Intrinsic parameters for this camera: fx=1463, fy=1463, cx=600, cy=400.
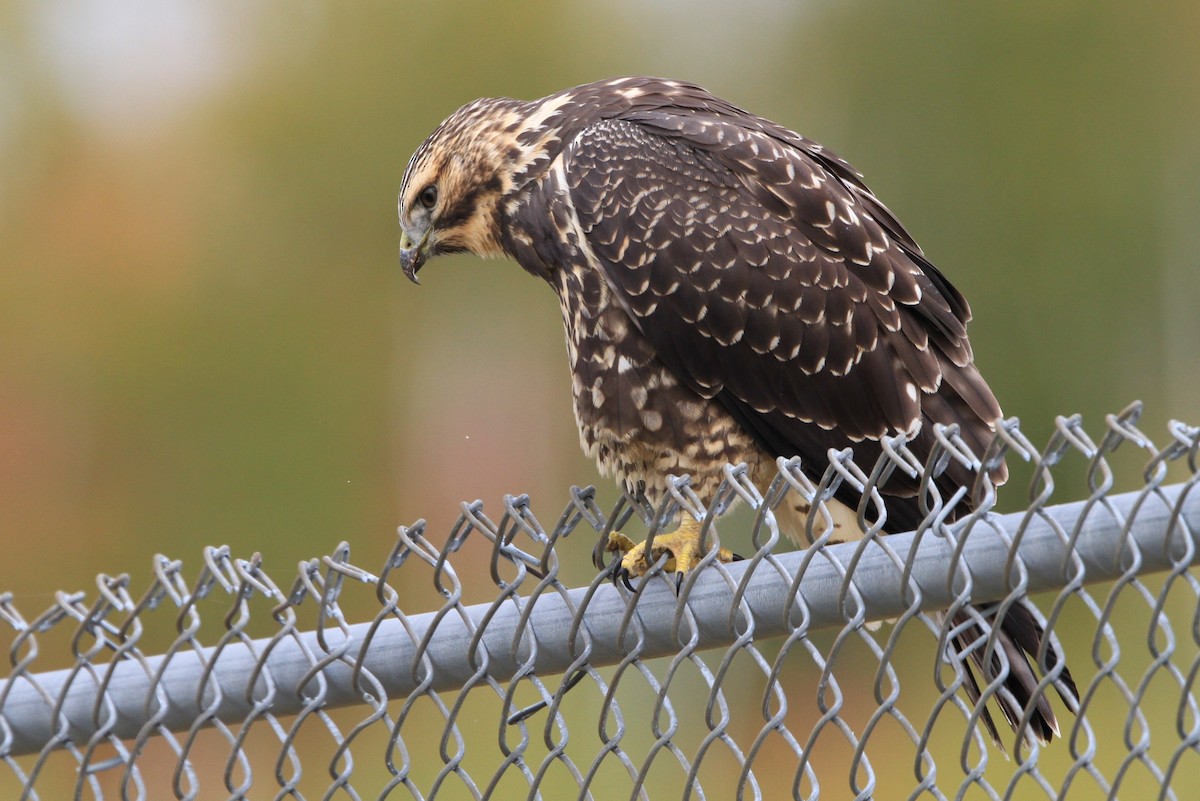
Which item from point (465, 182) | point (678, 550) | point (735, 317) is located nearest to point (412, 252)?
point (465, 182)

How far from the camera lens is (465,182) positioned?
3600mm

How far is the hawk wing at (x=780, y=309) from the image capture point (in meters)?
3.07

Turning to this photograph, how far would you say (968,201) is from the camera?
47.6 feet

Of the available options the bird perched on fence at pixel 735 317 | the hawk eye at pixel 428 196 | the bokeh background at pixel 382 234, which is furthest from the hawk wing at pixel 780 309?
the bokeh background at pixel 382 234

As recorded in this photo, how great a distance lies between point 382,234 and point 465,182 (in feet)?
41.0

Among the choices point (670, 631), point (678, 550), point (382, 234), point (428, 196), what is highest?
point (428, 196)

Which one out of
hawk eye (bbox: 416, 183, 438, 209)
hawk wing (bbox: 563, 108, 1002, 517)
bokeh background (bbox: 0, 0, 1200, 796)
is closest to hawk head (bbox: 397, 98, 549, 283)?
hawk eye (bbox: 416, 183, 438, 209)

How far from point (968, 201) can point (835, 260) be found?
39.2 feet

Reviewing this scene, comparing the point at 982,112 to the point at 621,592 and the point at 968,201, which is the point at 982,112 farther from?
the point at 621,592

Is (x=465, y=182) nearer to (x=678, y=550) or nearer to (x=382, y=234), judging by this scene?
(x=678, y=550)

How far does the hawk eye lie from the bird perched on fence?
0.49m

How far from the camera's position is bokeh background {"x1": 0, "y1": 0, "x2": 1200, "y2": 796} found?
13.6 meters

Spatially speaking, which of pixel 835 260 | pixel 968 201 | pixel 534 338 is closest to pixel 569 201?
pixel 835 260

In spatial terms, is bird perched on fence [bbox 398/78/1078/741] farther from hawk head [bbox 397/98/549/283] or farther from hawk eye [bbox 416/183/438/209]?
hawk eye [bbox 416/183/438/209]
